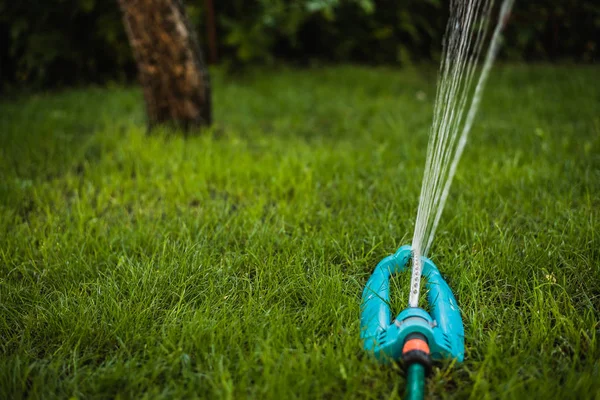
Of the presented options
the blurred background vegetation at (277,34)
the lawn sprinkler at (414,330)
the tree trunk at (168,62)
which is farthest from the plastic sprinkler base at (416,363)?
the blurred background vegetation at (277,34)

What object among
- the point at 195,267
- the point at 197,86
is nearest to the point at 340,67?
the point at 197,86

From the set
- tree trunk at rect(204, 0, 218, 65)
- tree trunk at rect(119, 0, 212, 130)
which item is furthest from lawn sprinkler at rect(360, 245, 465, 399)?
tree trunk at rect(204, 0, 218, 65)

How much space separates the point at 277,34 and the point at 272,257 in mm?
4808

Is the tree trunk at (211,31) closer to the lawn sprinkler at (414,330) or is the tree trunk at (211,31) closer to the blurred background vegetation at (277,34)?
the blurred background vegetation at (277,34)

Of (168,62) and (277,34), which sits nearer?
(168,62)

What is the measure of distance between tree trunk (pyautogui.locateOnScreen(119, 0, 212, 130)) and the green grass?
210 mm

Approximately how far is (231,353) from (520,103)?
3.76 meters

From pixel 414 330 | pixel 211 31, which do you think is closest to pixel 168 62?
pixel 211 31

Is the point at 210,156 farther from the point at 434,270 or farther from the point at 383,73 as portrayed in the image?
the point at 383,73

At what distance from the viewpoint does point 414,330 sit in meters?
1.32

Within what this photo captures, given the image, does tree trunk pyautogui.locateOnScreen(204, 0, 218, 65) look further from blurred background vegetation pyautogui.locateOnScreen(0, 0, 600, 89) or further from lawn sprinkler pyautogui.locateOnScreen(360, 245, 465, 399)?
lawn sprinkler pyautogui.locateOnScreen(360, 245, 465, 399)

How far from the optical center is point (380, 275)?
1.64m

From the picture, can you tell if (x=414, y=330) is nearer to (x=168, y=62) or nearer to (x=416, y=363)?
(x=416, y=363)

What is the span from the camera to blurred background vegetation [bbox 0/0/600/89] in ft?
17.5
